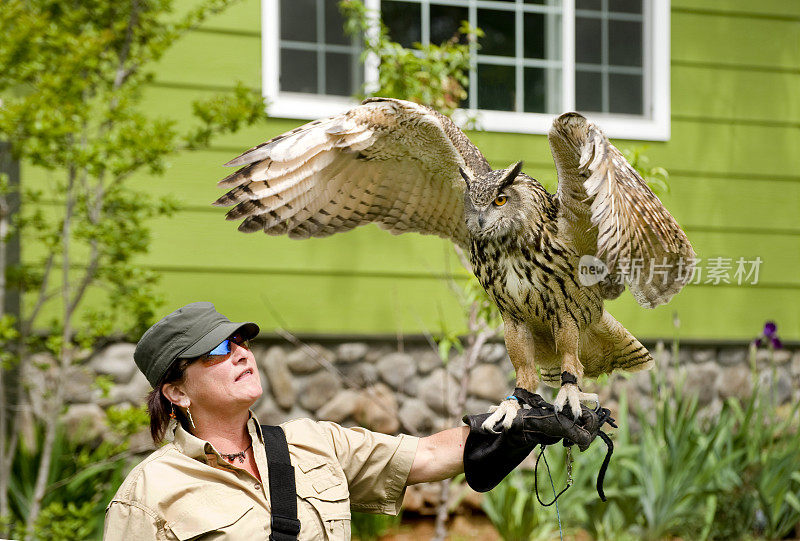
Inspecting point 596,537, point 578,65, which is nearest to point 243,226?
point 596,537

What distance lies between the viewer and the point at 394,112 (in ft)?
6.88

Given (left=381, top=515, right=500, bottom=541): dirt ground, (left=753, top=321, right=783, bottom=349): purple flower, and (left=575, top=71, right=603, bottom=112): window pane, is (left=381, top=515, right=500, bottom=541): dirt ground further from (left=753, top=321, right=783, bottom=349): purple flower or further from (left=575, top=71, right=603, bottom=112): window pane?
(left=575, top=71, right=603, bottom=112): window pane

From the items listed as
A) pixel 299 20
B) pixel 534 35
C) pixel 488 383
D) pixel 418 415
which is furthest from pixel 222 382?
pixel 534 35

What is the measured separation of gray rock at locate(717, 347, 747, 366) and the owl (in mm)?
3340

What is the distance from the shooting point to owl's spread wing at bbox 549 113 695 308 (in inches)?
67.5

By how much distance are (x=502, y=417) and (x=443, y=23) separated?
3543mm

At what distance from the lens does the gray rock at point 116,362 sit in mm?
4531

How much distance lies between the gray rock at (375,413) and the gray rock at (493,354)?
1.96ft

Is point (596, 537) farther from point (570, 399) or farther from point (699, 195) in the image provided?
point (570, 399)

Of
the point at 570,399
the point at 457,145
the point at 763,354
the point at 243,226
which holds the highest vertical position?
the point at 457,145

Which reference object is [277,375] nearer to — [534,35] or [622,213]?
[534,35]

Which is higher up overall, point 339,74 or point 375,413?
point 339,74

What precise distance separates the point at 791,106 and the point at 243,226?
4477 millimetres

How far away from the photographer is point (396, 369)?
4.93 metres
